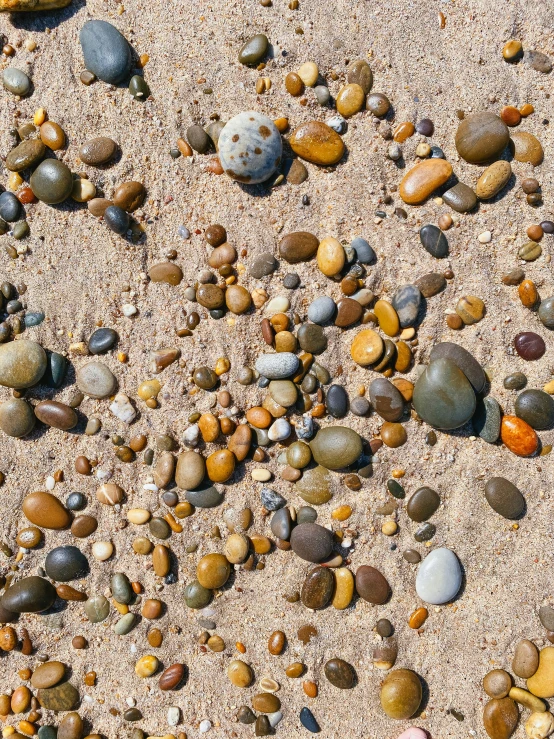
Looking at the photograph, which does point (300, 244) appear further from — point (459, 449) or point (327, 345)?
point (459, 449)

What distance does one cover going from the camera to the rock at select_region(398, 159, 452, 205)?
2.23 metres

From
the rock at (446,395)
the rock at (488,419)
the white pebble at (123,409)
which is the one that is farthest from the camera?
the white pebble at (123,409)

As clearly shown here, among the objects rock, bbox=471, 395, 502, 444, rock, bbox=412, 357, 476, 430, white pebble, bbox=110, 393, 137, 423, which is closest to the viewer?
rock, bbox=412, 357, 476, 430

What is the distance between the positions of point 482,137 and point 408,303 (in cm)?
80

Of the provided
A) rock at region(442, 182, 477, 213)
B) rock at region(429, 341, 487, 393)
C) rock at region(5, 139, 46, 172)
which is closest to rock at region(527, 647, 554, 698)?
rock at region(429, 341, 487, 393)

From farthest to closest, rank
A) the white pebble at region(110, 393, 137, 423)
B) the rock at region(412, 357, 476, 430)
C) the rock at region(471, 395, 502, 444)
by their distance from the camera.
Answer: the white pebble at region(110, 393, 137, 423)
the rock at region(471, 395, 502, 444)
the rock at region(412, 357, 476, 430)

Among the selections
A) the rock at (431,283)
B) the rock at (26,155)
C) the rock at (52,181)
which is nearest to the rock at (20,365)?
the rock at (52,181)

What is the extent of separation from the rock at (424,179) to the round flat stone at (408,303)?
412mm

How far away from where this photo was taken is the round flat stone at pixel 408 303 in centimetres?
222

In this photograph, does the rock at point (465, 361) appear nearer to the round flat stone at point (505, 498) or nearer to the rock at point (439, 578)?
the round flat stone at point (505, 498)

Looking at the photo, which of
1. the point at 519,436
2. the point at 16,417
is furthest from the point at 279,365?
the point at 16,417

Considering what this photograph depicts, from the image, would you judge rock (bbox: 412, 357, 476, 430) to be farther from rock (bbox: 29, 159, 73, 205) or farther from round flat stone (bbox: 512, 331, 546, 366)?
rock (bbox: 29, 159, 73, 205)

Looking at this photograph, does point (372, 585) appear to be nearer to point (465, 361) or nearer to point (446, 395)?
point (446, 395)

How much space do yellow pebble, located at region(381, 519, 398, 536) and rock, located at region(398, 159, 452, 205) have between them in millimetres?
1441
